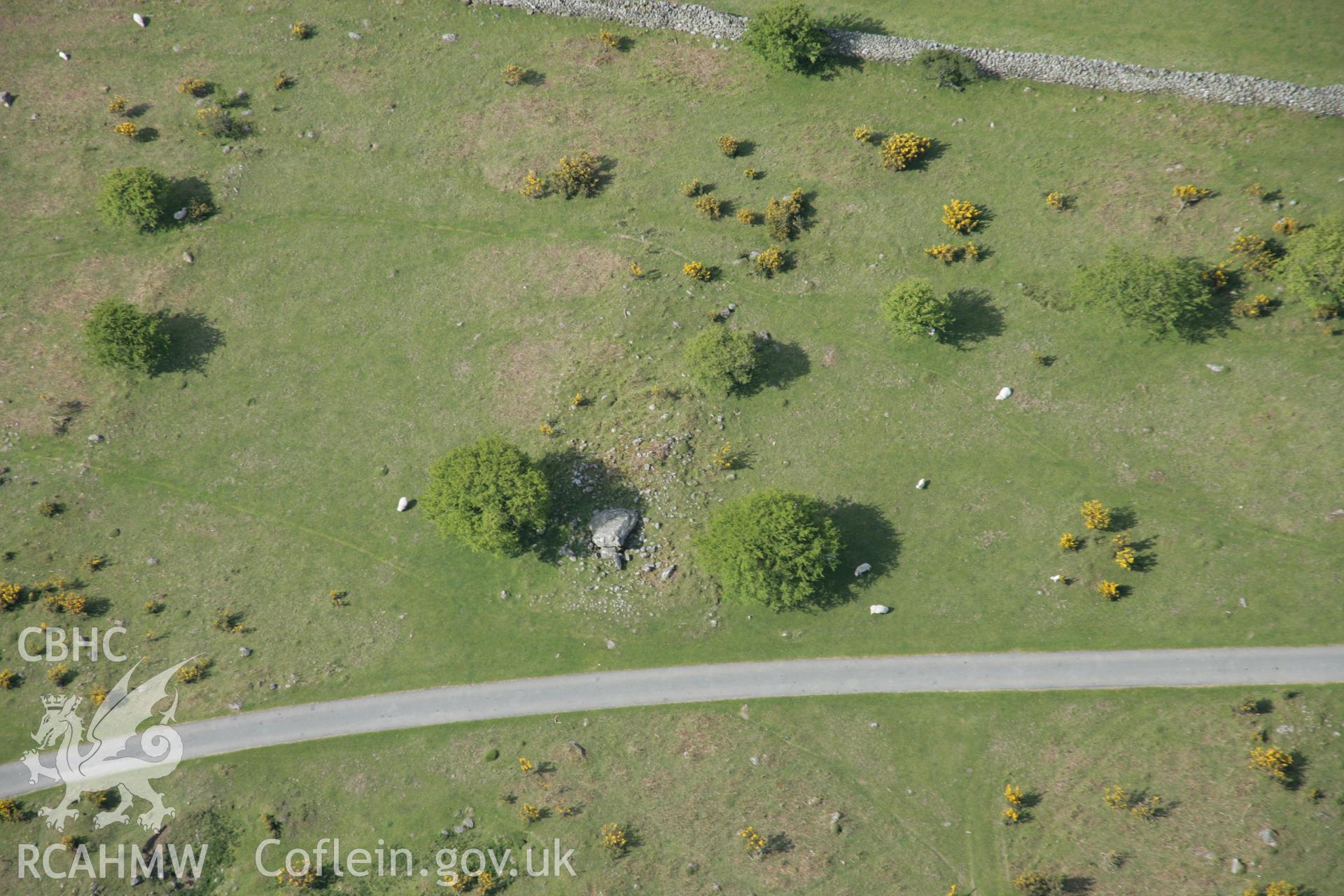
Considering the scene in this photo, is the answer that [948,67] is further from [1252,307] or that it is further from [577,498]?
[577,498]

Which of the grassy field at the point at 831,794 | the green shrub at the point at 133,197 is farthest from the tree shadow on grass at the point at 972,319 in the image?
the green shrub at the point at 133,197

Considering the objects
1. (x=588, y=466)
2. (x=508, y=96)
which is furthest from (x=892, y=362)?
(x=508, y=96)

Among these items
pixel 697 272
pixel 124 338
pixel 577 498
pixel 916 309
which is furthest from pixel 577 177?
pixel 124 338

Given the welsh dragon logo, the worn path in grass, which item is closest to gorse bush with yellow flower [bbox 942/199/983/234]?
the worn path in grass

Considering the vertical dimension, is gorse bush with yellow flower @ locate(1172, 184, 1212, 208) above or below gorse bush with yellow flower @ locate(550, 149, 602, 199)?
above

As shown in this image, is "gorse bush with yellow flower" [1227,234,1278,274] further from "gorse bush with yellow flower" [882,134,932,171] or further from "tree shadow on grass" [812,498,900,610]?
"tree shadow on grass" [812,498,900,610]

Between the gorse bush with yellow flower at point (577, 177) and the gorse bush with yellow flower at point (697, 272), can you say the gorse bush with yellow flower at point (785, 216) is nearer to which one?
the gorse bush with yellow flower at point (697, 272)
